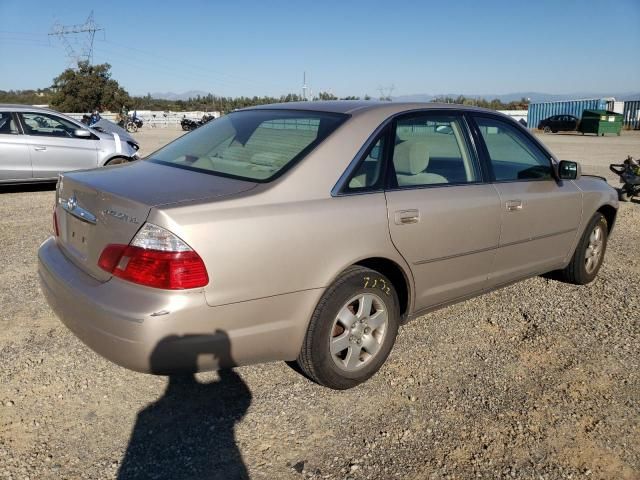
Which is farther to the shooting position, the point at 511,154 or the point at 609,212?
the point at 609,212

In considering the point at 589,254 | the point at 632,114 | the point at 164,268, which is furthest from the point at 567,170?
the point at 632,114

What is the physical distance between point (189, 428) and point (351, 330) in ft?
3.26

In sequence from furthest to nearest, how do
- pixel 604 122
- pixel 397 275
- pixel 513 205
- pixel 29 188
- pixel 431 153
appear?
1. pixel 604 122
2. pixel 29 188
3. pixel 513 205
4. pixel 431 153
5. pixel 397 275

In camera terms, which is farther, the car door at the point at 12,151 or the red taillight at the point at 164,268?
the car door at the point at 12,151

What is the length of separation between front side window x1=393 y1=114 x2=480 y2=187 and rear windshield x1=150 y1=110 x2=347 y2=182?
1.51 feet

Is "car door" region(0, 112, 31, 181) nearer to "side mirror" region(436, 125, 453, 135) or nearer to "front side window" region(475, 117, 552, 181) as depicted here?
"side mirror" region(436, 125, 453, 135)

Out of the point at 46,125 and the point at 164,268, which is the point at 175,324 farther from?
the point at 46,125

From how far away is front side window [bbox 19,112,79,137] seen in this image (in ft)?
30.3

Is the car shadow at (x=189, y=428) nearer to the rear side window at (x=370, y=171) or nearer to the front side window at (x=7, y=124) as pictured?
the rear side window at (x=370, y=171)

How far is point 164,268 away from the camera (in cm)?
239

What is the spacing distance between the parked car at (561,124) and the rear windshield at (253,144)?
41.0 metres

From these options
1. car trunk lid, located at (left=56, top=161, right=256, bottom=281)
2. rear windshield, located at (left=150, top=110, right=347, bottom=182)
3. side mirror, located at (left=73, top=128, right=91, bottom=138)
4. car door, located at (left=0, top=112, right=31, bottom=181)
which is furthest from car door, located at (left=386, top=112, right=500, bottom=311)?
car door, located at (left=0, top=112, right=31, bottom=181)

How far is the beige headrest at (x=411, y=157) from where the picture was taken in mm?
3314

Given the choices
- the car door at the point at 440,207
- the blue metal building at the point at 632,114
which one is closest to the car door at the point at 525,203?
the car door at the point at 440,207
